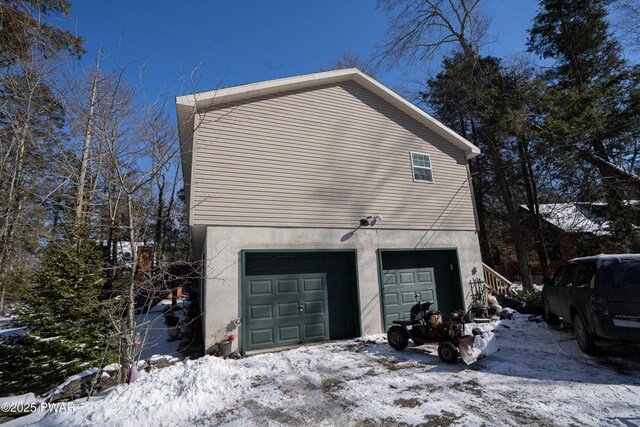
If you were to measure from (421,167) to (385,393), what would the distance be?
793 centimetres

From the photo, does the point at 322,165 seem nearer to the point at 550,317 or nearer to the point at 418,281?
the point at 418,281

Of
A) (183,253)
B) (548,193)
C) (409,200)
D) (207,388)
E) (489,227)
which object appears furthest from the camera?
(183,253)

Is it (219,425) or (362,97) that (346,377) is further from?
(362,97)

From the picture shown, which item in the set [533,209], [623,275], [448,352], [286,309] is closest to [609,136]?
[533,209]

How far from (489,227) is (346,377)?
2147cm

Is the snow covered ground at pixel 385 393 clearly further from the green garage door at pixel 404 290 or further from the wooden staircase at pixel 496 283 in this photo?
the wooden staircase at pixel 496 283

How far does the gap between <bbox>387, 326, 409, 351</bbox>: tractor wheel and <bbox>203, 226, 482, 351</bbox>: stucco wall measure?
58.2 inches

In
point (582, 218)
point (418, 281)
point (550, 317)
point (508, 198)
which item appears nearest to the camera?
point (550, 317)

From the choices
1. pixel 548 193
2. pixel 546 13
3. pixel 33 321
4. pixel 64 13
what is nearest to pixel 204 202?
pixel 33 321

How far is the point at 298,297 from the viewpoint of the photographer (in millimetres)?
8023

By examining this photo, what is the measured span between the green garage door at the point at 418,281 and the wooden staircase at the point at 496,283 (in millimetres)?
2210

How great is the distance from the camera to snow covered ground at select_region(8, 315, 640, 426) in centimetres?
389

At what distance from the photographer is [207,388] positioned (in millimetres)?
4816

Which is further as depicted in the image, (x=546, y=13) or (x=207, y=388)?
(x=546, y=13)
